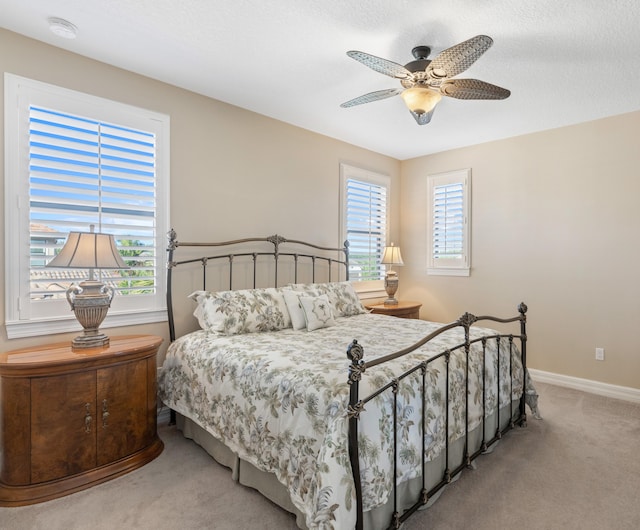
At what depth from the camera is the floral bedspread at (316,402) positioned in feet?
5.14

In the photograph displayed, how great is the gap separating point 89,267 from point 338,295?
7.02 feet

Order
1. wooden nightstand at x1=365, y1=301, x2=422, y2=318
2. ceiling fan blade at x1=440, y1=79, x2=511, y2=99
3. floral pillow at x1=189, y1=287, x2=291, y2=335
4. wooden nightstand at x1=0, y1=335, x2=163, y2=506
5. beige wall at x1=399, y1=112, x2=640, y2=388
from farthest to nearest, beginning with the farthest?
wooden nightstand at x1=365, y1=301, x2=422, y2=318 → beige wall at x1=399, y1=112, x2=640, y2=388 → floral pillow at x1=189, y1=287, x2=291, y2=335 → ceiling fan blade at x1=440, y1=79, x2=511, y2=99 → wooden nightstand at x1=0, y1=335, x2=163, y2=506

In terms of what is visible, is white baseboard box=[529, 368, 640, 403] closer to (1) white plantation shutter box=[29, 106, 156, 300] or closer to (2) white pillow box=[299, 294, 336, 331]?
(2) white pillow box=[299, 294, 336, 331]

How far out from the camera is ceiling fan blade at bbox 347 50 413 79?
2.09m

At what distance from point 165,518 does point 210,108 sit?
3.06 metres

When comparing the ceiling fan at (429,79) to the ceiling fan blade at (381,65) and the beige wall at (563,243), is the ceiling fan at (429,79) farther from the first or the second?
the beige wall at (563,243)

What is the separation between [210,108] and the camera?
11.0 ft

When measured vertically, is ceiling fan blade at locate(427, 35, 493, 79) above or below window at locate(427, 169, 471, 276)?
above

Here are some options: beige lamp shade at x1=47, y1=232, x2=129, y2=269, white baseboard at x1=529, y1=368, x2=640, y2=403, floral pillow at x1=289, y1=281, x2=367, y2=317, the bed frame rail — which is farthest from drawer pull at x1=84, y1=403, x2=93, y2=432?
white baseboard at x1=529, y1=368, x2=640, y2=403

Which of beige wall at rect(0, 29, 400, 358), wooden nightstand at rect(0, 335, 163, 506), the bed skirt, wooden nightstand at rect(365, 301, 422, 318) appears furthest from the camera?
wooden nightstand at rect(365, 301, 422, 318)

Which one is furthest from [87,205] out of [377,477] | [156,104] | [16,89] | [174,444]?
[377,477]

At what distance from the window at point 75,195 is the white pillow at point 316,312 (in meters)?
1.16

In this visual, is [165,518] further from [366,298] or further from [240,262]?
[366,298]

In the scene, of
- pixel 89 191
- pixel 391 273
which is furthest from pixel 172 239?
pixel 391 273
